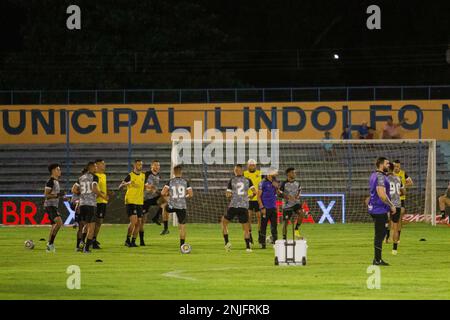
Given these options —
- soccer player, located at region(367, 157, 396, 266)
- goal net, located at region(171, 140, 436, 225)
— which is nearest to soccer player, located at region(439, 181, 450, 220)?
goal net, located at region(171, 140, 436, 225)

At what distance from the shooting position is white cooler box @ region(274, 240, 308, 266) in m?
22.7

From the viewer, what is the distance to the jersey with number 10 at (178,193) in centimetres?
2694

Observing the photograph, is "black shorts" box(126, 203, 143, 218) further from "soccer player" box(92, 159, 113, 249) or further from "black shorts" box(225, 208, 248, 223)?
"black shorts" box(225, 208, 248, 223)

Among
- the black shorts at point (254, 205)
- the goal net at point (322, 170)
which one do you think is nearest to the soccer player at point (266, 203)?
the black shorts at point (254, 205)

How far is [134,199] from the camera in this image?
29578mm

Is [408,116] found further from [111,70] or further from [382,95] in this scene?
[111,70]

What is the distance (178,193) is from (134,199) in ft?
9.53

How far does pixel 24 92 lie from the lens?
47156mm

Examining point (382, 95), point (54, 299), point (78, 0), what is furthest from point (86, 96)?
point (54, 299)

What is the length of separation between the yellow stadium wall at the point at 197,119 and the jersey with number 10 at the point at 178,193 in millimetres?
18504

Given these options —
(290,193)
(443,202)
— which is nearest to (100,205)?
(290,193)

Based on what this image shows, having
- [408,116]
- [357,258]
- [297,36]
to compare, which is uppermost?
[297,36]
